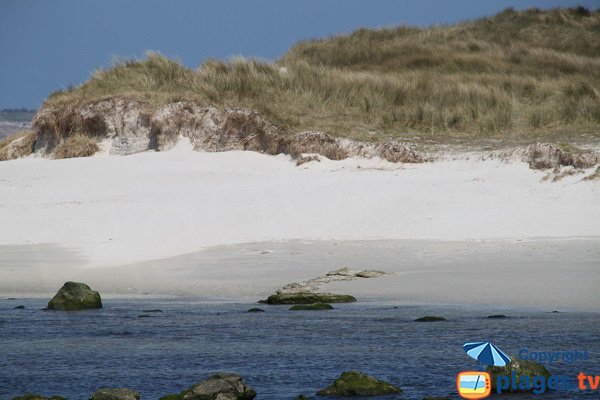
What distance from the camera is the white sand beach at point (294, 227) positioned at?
1299 centimetres

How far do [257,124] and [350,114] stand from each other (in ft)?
8.34

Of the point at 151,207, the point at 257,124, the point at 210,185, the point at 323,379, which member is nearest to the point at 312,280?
the point at 323,379

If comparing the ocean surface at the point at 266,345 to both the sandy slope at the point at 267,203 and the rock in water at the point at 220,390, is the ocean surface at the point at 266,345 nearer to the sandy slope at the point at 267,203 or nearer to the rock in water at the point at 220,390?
the rock in water at the point at 220,390

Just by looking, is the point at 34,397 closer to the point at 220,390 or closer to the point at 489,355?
the point at 220,390

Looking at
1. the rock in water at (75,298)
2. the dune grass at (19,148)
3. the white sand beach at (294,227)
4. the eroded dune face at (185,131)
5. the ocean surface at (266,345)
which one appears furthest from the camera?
the dune grass at (19,148)

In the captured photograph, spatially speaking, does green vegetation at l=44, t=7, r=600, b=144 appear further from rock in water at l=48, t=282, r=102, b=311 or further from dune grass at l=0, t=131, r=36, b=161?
rock in water at l=48, t=282, r=102, b=311

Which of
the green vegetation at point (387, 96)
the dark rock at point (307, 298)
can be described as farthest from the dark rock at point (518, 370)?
the green vegetation at point (387, 96)

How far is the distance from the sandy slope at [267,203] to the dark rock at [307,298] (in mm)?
3379

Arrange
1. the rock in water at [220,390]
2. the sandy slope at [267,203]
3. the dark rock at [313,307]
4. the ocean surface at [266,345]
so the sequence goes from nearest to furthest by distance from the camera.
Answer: the rock in water at [220,390] < the ocean surface at [266,345] < the dark rock at [313,307] < the sandy slope at [267,203]

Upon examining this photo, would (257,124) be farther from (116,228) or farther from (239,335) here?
(239,335)

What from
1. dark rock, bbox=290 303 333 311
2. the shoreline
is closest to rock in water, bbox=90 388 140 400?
dark rock, bbox=290 303 333 311

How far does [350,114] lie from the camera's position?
2434cm

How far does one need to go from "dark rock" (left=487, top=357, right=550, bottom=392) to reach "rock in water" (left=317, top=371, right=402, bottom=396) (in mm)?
727

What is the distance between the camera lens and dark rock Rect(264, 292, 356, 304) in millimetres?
12227
